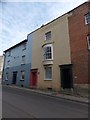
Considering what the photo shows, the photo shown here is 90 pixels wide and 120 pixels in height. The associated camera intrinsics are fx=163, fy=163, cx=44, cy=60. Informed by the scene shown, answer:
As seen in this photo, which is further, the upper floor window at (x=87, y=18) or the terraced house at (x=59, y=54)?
the upper floor window at (x=87, y=18)

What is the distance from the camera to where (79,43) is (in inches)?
707

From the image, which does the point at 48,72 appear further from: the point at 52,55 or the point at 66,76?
the point at 66,76

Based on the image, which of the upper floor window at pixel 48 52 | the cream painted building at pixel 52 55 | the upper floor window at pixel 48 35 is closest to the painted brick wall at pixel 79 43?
the cream painted building at pixel 52 55

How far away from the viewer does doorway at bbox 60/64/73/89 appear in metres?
18.5

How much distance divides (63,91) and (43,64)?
5.50m

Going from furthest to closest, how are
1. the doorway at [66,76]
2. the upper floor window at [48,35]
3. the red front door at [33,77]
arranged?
the red front door at [33,77]
the upper floor window at [48,35]
the doorway at [66,76]

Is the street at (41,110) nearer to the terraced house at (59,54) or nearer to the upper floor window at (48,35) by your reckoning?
the terraced house at (59,54)

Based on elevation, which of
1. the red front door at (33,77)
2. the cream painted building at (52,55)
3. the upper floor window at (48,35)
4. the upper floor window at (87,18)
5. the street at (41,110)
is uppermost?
the upper floor window at (87,18)

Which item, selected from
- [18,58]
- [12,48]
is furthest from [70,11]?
[12,48]

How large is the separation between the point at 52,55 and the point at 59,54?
4.43 ft

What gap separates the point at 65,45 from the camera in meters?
19.8

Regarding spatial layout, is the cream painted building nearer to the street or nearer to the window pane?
the window pane

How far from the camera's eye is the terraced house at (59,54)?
57.4 feet

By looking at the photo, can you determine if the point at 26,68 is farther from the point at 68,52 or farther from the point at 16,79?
the point at 68,52
